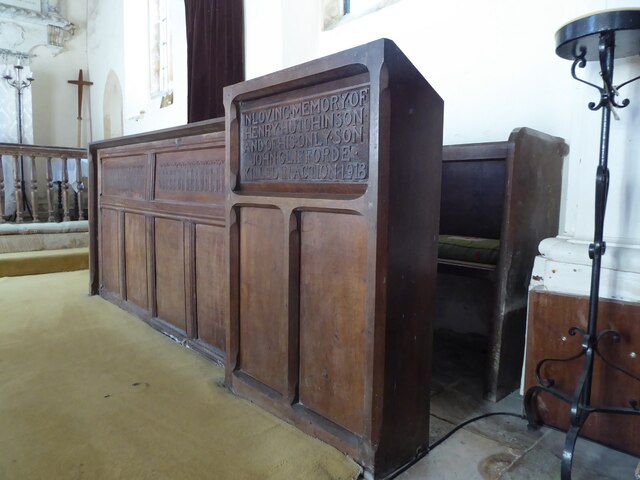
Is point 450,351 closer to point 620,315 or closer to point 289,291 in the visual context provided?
point 620,315

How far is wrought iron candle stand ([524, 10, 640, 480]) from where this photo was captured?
3.94 ft

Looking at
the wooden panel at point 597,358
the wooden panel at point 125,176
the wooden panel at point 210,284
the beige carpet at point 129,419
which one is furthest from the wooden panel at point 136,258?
the wooden panel at point 597,358

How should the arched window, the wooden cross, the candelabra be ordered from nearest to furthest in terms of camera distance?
the arched window < the candelabra < the wooden cross

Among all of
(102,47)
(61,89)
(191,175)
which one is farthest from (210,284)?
(61,89)

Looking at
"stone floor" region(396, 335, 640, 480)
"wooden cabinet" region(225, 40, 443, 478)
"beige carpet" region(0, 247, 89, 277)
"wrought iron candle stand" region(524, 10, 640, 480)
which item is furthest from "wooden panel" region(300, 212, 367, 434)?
"beige carpet" region(0, 247, 89, 277)

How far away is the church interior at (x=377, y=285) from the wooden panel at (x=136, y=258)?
0.02 metres

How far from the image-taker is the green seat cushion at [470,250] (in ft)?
6.62

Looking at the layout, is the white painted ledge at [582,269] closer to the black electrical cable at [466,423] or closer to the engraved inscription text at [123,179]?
the black electrical cable at [466,423]

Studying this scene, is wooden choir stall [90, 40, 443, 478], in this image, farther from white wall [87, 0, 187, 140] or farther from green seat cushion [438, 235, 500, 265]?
white wall [87, 0, 187, 140]

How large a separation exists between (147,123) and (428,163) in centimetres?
573

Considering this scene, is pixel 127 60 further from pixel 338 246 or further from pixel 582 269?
pixel 582 269

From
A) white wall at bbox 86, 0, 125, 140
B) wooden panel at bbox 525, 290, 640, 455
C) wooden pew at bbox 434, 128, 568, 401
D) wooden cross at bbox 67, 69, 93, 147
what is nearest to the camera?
wooden panel at bbox 525, 290, 640, 455

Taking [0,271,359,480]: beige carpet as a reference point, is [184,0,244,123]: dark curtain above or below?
above

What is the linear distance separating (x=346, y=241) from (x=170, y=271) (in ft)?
4.45
